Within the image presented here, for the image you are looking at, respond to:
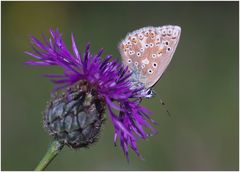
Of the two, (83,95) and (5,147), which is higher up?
(83,95)

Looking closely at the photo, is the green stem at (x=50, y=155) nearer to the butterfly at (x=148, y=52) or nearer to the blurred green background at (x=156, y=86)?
the butterfly at (x=148, y=52)

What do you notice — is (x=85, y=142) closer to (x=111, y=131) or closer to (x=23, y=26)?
(x=111, y=131)

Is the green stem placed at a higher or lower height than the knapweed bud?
lower

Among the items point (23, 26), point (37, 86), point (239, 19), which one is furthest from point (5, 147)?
point (239, 19)

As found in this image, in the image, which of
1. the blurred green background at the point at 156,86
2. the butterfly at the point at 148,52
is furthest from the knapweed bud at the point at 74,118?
the blurred green background at the point at 156,86

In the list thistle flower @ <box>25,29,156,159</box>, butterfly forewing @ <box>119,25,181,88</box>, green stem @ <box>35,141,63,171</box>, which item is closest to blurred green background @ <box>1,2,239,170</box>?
butterfly forewing @ <box>119,25,181,88</box>

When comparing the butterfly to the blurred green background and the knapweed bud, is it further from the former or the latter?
the blurred green background
